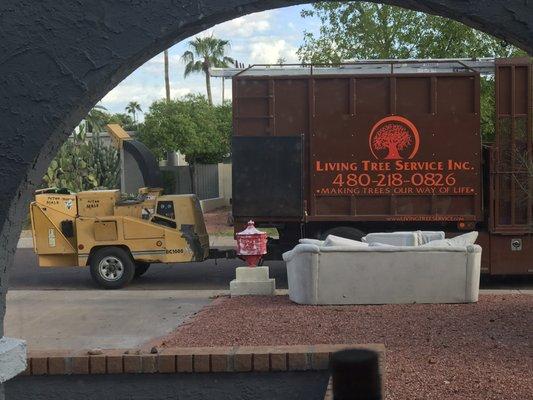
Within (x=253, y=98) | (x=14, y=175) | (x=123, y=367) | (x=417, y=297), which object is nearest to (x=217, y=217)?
(x=253, y=98)

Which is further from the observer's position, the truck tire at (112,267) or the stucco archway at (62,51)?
the truck tire at (112,267)

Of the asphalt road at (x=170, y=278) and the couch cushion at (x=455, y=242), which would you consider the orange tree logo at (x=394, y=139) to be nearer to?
the couch cushion at (x=455, y=242)

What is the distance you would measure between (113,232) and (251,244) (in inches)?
121

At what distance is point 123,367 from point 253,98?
840 centimetres

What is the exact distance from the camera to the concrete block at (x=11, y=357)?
10.9 ft

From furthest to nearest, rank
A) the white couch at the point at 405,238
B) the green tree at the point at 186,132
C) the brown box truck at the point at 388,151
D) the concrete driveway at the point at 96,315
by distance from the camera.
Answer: the green tree at the point at 186,132, the brown box truck at the point at 388,151, the white couch at the point at 405,238, the concrete driveway at the point at 96,315

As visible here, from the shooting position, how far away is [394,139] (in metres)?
13.0

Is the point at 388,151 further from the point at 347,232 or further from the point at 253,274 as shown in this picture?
the point at 253,274

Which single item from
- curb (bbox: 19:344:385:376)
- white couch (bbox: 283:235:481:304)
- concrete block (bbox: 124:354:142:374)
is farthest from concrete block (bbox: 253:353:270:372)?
white couch (bbox: 283:235:481:304)

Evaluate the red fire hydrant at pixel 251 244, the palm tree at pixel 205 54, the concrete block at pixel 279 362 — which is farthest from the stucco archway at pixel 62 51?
the palm tree at pixel 205 54

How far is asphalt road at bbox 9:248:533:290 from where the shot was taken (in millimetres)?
13848

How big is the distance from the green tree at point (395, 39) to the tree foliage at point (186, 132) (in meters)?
15.8

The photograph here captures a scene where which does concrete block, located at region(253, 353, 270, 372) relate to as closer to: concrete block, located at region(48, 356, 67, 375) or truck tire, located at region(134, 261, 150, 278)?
concrete block, located at region(48, 356, 67, 375)

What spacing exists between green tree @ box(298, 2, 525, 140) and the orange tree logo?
5.12 m
